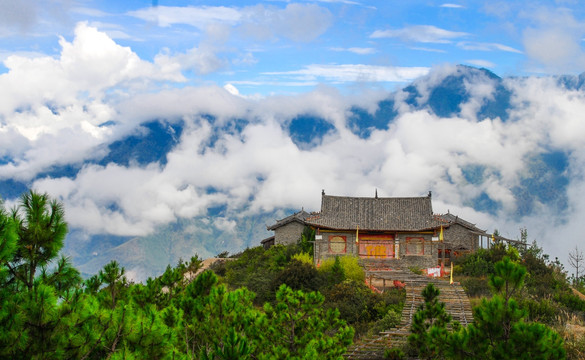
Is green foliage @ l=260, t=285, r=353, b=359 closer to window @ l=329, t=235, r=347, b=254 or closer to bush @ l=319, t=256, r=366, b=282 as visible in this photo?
bush @ l=319, t=256, r=366, b=282

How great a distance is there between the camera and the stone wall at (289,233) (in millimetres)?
44656

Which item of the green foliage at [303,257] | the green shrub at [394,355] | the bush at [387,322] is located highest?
the green foliage at [303,257]

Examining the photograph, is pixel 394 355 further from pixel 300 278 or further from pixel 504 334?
pixel 300 278

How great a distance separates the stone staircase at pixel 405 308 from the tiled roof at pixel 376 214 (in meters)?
3.80

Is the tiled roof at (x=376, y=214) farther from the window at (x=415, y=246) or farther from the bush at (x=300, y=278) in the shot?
the bush at (x=300, y=278)

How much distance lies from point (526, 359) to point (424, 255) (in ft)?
102

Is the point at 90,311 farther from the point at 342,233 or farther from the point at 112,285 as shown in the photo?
the point at 342,233

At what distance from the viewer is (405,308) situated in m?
23.6

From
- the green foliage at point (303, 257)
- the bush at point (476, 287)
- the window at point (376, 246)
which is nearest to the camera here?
→ the bush at point (476, 287)

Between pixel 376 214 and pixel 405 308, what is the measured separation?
18.4 metres

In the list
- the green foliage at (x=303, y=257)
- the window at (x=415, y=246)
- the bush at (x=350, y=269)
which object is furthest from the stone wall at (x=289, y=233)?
the bush at (x=350, y=269)

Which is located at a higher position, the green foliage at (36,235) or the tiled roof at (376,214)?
the tiled roof at (376,214)

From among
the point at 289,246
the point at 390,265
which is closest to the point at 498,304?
the point at 390,265

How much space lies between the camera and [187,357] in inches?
321
